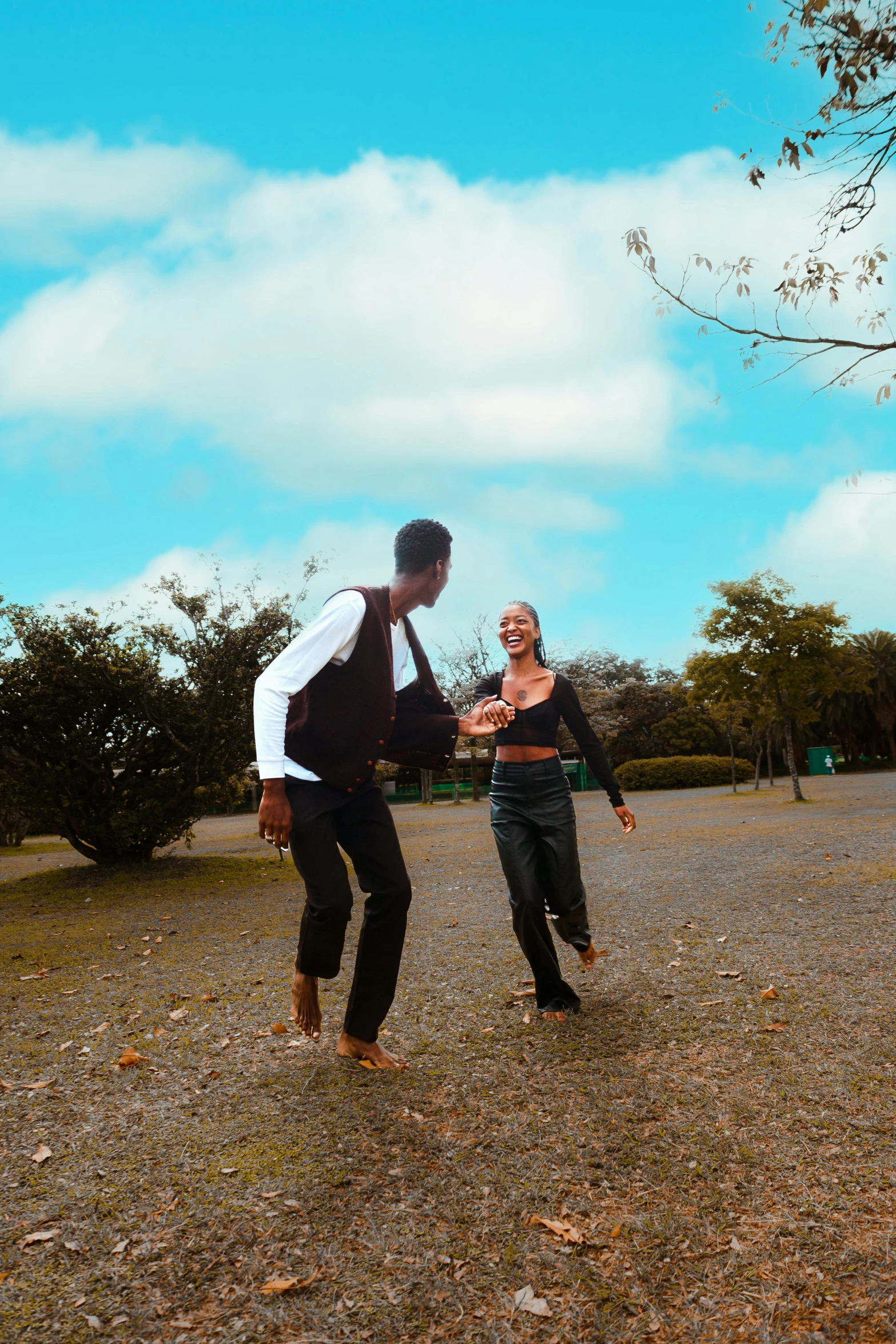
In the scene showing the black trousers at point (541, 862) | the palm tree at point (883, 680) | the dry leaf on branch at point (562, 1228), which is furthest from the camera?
the palm tree at point (883, 680)

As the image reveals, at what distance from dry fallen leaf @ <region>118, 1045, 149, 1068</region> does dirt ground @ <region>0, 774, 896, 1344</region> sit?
0.37 feet

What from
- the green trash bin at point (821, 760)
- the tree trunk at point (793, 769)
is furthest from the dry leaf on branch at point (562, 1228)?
the green trash bin at point (821, 760)

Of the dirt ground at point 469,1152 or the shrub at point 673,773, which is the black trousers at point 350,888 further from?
the shrub at point 673,773

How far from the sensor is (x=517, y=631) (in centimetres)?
533

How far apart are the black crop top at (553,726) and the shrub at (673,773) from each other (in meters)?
36.6

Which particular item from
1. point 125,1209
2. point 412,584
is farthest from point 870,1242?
point 412,584

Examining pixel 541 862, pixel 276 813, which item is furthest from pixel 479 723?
pixel 276 813

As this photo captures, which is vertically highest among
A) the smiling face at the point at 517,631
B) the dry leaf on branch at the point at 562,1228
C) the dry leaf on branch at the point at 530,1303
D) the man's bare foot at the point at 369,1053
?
the smiling face at the point at 517,631

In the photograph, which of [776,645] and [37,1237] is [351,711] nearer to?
[37,1237]

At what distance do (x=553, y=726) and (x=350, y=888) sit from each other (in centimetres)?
194

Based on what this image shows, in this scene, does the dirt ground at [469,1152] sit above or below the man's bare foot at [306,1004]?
below

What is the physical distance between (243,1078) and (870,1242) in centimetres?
269

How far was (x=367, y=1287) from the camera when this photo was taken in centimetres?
261

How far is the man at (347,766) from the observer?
376 centimetres
